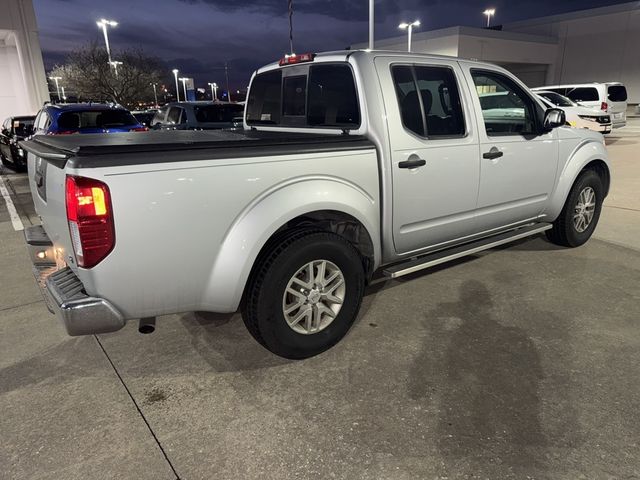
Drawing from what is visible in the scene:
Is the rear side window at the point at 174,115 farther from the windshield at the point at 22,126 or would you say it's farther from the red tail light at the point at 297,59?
the red tail light at the point at 297,59

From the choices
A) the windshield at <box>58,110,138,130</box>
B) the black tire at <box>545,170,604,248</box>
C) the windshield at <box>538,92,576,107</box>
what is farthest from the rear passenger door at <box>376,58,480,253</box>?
the windshield at <box>538,92,576,107</box>

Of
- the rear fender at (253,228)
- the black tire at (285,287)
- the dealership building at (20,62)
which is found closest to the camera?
the rear fender at (253,228)

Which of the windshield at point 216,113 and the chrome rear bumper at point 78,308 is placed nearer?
the chrome rear bumper at point 78,308

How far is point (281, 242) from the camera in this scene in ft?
9.49

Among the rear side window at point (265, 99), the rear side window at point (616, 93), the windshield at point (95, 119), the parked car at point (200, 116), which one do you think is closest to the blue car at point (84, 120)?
the windshield at point (95, 119)

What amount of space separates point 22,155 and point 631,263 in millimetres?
14091

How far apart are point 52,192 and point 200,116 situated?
9739 millimetres

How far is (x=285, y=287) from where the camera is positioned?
294 centimetres

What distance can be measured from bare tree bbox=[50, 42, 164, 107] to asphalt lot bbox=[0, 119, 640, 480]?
3715cm

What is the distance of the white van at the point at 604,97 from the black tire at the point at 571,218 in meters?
13.2

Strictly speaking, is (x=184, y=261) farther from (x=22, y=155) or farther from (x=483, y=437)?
(x=22, y=155)

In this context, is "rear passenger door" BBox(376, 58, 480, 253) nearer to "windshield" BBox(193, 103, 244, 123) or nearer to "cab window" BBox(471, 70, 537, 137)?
"cab window" BBox(471, 70, 537, 137)

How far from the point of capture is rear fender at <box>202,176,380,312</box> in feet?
8.77

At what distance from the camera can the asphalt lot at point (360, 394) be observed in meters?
2.30
